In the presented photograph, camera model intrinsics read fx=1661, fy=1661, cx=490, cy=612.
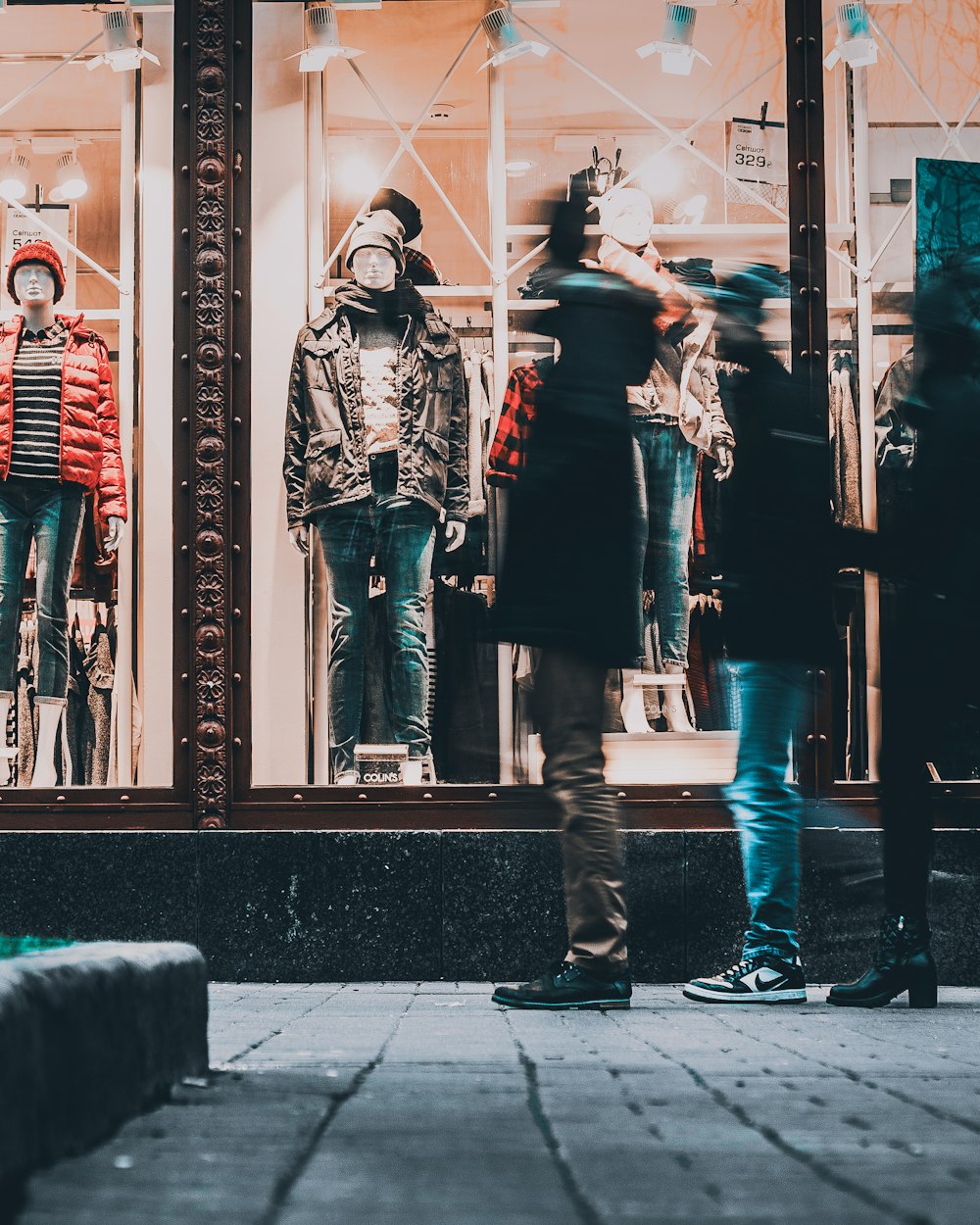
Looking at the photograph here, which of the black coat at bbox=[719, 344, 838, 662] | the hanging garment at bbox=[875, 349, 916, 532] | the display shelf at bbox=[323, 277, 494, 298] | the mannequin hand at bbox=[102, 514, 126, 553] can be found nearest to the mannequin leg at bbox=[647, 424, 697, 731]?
the hanging garment at bbox=[875, 349, 916, 532]

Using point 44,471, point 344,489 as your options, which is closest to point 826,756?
point 344,489

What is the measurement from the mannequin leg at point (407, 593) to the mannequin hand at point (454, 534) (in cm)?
6

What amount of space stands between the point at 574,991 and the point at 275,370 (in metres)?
3.20

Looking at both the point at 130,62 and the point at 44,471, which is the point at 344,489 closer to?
the point at 44,471

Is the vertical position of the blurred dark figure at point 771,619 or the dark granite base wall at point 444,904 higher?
the blurred dark figure at point 771,619

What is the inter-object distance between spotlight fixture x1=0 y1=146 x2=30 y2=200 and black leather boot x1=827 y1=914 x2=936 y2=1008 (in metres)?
4.88

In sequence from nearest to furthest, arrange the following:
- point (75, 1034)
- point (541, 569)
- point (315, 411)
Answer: point (75, 1034), point (541, 569), point (315, 411)

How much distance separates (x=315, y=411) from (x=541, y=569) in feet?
7.82

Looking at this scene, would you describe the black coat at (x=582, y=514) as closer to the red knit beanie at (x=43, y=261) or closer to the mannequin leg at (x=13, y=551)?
the mannequin leg at (x=13, y=551)

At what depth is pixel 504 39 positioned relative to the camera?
23.9 ft

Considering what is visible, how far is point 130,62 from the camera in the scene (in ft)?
23.8

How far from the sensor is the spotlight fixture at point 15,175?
7391 millimetres

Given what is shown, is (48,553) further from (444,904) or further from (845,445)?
(845,445)

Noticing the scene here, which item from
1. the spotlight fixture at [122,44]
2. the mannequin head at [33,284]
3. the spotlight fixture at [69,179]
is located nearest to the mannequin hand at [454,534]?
the mannequin head at [33,284]
